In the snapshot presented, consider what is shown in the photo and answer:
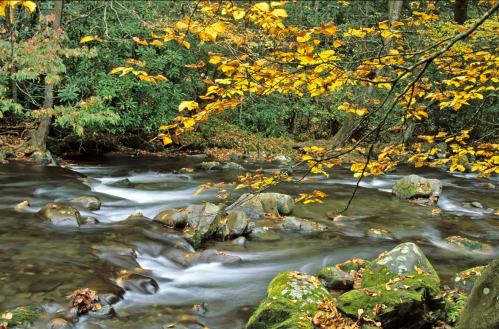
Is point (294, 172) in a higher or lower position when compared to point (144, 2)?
lower

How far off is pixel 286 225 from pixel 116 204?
430cm

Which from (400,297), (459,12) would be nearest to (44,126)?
(400,297)

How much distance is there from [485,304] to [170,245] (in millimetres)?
4802

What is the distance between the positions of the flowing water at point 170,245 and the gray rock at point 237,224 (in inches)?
11.5

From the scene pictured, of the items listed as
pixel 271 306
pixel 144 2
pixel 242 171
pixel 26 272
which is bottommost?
pixel 242 171

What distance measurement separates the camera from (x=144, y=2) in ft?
53.3

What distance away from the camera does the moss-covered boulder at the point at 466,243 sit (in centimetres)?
701

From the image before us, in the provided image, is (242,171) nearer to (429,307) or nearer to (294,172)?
(294,172)

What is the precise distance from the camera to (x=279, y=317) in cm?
367

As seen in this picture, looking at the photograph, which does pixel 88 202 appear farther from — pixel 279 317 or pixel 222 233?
pixel 279 317

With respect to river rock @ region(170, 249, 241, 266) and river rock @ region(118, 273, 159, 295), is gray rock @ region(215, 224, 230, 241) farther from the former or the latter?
river rock @ region(118, 273, 159, 295)

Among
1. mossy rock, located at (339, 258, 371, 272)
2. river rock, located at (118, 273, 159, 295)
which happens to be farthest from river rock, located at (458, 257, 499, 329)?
river rock, located at (118, 273, 159, 295)

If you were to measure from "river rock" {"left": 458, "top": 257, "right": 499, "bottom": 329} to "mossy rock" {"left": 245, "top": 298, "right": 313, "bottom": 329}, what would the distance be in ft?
4.65

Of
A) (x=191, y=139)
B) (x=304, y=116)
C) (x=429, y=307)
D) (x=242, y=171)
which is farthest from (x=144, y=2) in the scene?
(x=429, y=307)
